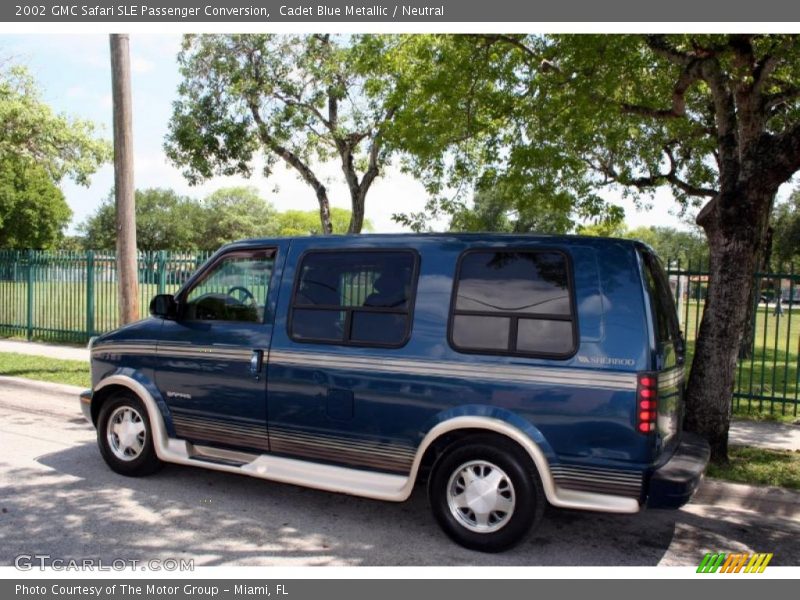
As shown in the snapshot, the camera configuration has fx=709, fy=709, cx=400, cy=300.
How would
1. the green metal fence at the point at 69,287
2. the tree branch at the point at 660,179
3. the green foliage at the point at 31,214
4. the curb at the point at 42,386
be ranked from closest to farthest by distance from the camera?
the curb at the point at 42,386 → the green metal fence at the point at 69,287 → the tree branch at the point at 660,179 → the green foliage at the point at 31,214

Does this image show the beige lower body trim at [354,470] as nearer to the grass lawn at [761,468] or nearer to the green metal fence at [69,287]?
the grass lawn at [761,468]

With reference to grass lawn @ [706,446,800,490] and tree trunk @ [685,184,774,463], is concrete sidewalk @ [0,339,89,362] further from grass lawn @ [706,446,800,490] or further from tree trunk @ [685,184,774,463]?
grass lawn @ [706,446,800,490]

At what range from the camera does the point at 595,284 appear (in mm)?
4438

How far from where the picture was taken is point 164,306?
585cm

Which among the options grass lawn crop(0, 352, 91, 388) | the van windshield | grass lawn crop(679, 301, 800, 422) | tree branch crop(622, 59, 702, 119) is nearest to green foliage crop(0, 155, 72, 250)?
grass lawn crop(0, 352, 91, 388)

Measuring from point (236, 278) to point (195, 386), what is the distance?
928 millimetres

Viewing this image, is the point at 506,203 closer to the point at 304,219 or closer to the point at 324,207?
the point at 324,207

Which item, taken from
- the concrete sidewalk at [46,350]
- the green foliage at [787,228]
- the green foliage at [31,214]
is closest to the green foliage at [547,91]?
the concrete sidewalk at [46,350]

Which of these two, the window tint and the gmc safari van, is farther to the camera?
the window tint

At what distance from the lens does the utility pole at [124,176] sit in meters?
9.40

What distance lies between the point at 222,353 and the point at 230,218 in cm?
9359

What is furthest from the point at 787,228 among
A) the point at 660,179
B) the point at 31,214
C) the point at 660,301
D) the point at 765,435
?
the point at 31,214

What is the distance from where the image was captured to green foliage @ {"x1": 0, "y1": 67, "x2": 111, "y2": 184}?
17.1 metres
